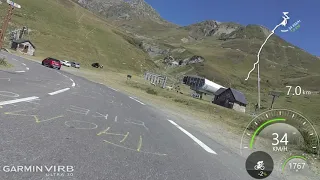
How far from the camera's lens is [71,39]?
437ft

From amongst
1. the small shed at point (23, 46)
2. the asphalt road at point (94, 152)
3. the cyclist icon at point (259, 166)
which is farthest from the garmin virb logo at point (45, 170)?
the small shed at point (23, 46)

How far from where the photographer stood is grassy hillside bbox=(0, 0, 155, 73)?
115 meters

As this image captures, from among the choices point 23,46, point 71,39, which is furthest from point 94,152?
point 71,39

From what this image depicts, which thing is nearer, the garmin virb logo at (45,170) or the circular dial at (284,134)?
the garmin virb logo at (45,170)

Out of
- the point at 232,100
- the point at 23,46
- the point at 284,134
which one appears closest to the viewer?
the point at 284,134

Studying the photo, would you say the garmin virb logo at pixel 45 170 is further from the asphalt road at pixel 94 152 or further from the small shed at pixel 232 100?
the small shed at pixel 232 100

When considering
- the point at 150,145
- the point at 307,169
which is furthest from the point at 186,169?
the point at 307,169

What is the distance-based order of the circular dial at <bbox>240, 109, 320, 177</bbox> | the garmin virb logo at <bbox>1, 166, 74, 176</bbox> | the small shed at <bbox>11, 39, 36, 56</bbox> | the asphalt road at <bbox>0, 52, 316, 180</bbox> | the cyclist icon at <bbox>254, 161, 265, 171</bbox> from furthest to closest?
the small shed at <bbox>11, 39, 36, 56</bbox>, the circular dial at <bbox>240, 109, 320, 177</bbox>, the cyclist icon at <bbox>254, 161, 265, 171</bbox>, the asphalt road at <bbox>0, 52, 316, 180</bbox>, the garmin virb logo at <bbox>1, 166, 74, 176</bbox>

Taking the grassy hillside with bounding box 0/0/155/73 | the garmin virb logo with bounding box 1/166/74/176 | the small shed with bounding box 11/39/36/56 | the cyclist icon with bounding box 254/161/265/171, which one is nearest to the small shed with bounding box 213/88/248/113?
the grassy hillside with bounding box 0/0/155/73

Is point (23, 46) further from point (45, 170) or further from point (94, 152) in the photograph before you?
point (45, 170)

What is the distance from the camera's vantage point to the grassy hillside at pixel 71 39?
115312 millimetres

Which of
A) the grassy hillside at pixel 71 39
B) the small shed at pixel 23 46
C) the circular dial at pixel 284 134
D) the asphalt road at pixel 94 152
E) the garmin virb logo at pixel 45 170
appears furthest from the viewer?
the grassy hillside at pixel 71 39

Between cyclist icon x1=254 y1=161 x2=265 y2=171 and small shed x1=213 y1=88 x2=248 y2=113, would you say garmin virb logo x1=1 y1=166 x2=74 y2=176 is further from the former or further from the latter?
small shed x1=213 y1=88 x2=248 y2=113

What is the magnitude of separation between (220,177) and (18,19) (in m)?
138
